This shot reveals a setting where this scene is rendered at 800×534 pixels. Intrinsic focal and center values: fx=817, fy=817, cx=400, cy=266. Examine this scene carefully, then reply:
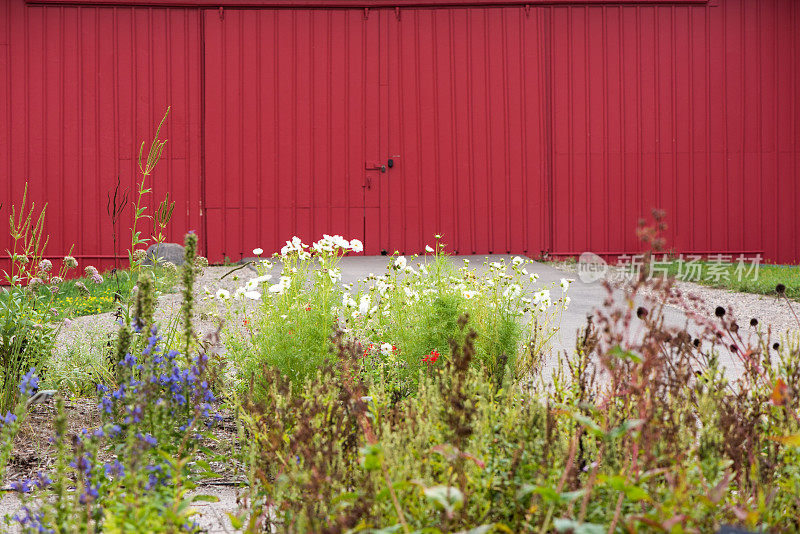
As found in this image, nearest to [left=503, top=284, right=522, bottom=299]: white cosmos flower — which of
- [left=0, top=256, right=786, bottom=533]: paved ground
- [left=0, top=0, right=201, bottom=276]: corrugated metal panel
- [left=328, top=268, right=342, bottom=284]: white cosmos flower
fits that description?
[left=0, top=256, right=786, bottom=533]: paved ground

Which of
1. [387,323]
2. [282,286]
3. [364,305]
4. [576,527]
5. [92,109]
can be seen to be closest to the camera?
[576,527]

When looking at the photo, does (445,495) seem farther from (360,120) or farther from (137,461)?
(360,120)

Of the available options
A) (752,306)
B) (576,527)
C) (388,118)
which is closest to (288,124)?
(388,118)

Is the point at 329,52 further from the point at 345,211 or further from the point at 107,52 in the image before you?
the point at 107,52

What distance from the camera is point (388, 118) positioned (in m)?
10.1

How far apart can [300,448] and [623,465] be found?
792 mm

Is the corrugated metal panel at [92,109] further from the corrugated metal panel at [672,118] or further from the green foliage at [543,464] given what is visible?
the green foliage at [543,464]

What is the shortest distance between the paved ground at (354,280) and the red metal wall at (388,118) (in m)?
0.93

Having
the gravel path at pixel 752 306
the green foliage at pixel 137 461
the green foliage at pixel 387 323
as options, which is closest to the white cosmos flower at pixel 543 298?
the green foliage at pixel 387 323

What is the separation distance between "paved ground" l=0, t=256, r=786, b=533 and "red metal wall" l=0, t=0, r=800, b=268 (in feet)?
3.06

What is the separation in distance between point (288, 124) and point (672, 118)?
485 centimetres

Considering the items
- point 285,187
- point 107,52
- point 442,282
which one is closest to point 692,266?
point 285,187

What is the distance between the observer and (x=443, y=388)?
2201 mm

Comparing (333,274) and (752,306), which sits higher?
(333,274)
